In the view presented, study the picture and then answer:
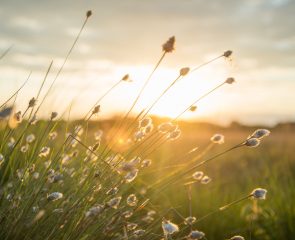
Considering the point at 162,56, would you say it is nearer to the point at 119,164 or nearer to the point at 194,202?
the point at 119,164

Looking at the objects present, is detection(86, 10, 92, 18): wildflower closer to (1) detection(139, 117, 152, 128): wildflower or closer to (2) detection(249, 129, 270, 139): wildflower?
(1) detection(139, 117, 152, 128): wildflower

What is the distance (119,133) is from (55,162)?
1.25 ft

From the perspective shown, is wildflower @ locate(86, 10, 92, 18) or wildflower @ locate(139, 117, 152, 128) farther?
wildflower @ locate(86, 10, 92, 18)

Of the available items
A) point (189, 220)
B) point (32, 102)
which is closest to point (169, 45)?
point (32, 102)

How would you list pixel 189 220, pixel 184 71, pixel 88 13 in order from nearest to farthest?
1. pixel 184 71
2. pixel 189 220
3. pixel 88 13

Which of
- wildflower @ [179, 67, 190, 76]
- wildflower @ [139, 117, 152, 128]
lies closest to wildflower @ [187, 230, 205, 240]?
wildflower @ [139, 117, 152, 128]

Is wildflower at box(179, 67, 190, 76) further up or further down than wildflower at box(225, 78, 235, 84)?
further down

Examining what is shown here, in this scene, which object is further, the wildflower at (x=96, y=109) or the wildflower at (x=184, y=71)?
the wildflower at (x=96, y=109)

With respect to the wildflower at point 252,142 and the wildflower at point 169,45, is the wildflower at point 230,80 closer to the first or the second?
the wildflower at point 252,142

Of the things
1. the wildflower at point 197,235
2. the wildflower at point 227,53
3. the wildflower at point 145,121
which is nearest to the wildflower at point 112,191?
the wildflower at point 145,121

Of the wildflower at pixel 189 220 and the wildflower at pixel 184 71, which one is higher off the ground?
the wildflower at pixel 184 71

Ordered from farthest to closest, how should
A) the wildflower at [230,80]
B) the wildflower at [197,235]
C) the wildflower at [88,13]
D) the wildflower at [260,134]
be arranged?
the wildflower at [88,13]
the wildflower at [230,80]
the wildflower at [260,134]
the wildflower at [197,235]

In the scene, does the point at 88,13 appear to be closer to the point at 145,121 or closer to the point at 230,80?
the point at 145,121

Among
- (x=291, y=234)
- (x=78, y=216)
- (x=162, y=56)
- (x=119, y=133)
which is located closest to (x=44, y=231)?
(x=78, y=216)
